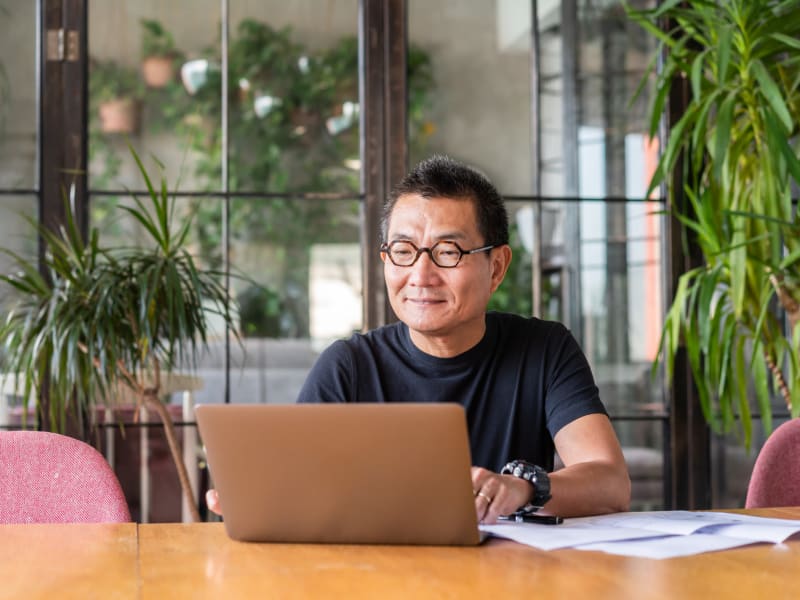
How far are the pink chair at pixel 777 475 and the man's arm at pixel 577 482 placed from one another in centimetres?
42

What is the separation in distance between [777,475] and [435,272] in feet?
2.67

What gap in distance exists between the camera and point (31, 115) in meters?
3.48

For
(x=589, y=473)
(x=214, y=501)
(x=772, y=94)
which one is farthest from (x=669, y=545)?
(x=772, y=94)

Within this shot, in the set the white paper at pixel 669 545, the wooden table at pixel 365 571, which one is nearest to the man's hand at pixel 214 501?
the wooden table at pixel 365 571

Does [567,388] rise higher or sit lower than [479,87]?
lower

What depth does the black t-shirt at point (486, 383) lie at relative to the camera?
6.80ft

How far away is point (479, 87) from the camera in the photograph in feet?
12.7

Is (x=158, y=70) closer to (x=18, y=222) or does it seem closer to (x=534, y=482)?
(x=18, y=222)

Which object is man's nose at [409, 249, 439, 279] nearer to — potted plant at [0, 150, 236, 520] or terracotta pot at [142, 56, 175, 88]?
potted plant at [0, 150, 236, 520]

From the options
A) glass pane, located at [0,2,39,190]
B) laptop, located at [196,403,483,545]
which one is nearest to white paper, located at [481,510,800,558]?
laptop, located at [196,403,483,545]

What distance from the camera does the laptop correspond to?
1.29m

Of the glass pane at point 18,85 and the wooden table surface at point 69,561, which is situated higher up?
the glass pane at point 18,85

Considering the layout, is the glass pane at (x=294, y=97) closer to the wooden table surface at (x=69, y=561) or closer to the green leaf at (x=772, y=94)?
the green leaf at (x=772, y=94)

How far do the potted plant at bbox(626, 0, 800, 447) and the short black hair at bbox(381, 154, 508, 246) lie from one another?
53.2 inches
